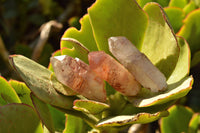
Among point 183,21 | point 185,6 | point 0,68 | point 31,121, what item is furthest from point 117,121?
point 0,68

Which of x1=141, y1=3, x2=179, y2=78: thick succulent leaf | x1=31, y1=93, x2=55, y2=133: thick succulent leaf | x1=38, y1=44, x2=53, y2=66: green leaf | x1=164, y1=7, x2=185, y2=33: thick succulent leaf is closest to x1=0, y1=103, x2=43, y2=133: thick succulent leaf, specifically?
x1=31, y1=93, x2=55, y2=133: thick succulent leaf

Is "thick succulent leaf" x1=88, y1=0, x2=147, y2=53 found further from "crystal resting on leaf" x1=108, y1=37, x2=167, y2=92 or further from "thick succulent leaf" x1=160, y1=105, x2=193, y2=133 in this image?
"thick succulent leaf" x1=160, y1=105, x2=193, y2=133

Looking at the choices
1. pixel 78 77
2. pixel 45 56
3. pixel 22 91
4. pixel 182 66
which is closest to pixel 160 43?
pixel 182 66

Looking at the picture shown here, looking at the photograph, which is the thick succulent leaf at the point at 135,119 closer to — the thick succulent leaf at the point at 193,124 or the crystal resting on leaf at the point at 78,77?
the crystal resting on leaf at the point at 78,77

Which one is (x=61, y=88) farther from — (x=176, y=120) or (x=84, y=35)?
(x=176, y=120)

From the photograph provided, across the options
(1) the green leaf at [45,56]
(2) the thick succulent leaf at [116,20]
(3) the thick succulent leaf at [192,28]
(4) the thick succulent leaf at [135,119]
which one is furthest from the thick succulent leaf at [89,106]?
(1) the green leaf at [45,56]

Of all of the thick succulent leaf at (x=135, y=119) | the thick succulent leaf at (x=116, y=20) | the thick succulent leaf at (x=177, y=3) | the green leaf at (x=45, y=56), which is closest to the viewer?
the thick succulent leaf at (x=135, y=119)
